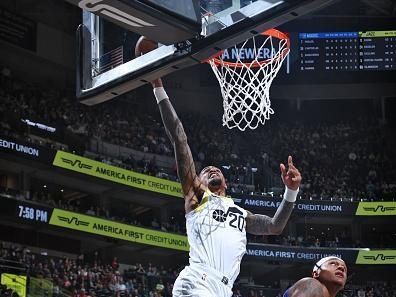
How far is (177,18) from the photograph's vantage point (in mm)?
5203

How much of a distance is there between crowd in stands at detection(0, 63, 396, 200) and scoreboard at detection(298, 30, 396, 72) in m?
4.50

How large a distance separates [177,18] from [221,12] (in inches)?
15.0

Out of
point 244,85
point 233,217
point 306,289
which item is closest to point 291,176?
point 233,217

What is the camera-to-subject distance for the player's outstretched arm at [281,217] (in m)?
5.19

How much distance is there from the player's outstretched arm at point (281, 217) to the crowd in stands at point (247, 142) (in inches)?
751

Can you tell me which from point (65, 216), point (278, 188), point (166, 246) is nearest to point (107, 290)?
point (65, 216)

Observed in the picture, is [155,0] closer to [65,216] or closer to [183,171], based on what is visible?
[183,171]

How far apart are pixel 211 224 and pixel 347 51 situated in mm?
23383

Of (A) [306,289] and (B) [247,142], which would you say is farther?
(B) [247,142]

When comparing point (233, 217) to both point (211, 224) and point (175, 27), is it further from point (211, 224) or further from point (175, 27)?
point (175, 27)

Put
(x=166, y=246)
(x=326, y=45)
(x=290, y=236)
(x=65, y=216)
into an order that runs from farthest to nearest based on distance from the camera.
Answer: (x=290, y=236), (x=326, y=45), (x=166, y=246), (x=65, y=216)

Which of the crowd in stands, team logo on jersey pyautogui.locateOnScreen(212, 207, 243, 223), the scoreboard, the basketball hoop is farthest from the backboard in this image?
the scoreboard

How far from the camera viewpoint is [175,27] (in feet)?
17.2

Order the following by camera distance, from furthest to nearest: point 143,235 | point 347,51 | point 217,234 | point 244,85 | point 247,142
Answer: point 247,142
point 347,51
point 143,235
point 244,85
point 217,234
